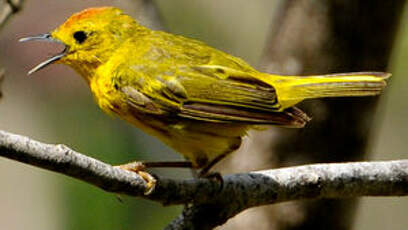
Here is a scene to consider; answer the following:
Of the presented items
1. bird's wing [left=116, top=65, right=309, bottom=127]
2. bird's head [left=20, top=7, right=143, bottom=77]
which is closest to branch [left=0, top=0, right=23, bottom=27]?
bird's head [left=20, top=7, right=143, bottom=77]

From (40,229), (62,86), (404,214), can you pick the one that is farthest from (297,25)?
(40,229)

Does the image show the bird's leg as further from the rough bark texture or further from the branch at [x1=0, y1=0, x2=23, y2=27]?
the rough bark texture

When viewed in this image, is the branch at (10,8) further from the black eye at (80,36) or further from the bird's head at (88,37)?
the black eye at (80,36)

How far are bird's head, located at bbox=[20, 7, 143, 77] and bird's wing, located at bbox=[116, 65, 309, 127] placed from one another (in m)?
0.28

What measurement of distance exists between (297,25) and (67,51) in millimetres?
1671

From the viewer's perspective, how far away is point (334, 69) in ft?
16.8

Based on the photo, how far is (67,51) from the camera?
14.1 feet

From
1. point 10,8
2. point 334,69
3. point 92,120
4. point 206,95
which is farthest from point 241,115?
point 92,120

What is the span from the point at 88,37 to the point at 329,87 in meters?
1.29

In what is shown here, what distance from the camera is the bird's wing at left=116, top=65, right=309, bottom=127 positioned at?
3.89 metres

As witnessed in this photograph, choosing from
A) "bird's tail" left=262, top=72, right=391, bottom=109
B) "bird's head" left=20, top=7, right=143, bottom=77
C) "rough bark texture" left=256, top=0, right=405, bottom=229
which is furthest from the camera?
"rough bark texture" left=256, top=0, right=405, bottom=229

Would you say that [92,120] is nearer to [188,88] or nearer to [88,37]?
[88,37]

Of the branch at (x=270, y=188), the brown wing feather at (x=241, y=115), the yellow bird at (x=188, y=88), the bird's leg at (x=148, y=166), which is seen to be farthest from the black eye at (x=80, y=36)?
the branch at (x=270, y=188)

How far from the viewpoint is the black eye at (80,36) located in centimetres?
431
